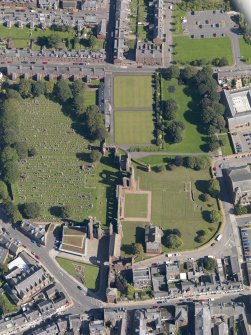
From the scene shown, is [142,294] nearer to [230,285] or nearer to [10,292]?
[230,285]

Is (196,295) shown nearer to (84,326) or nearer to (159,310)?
(159,310)

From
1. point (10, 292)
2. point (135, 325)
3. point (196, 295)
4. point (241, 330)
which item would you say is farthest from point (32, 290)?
point (241, 330)

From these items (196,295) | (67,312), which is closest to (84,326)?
(67,312)

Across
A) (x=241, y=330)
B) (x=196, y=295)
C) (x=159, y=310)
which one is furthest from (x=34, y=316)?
(x=241, y=330)

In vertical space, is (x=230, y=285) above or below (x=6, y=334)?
above

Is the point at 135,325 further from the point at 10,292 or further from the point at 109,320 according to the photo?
the point at 10,292

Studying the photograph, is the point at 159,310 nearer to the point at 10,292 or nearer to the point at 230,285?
the point at 230,285
